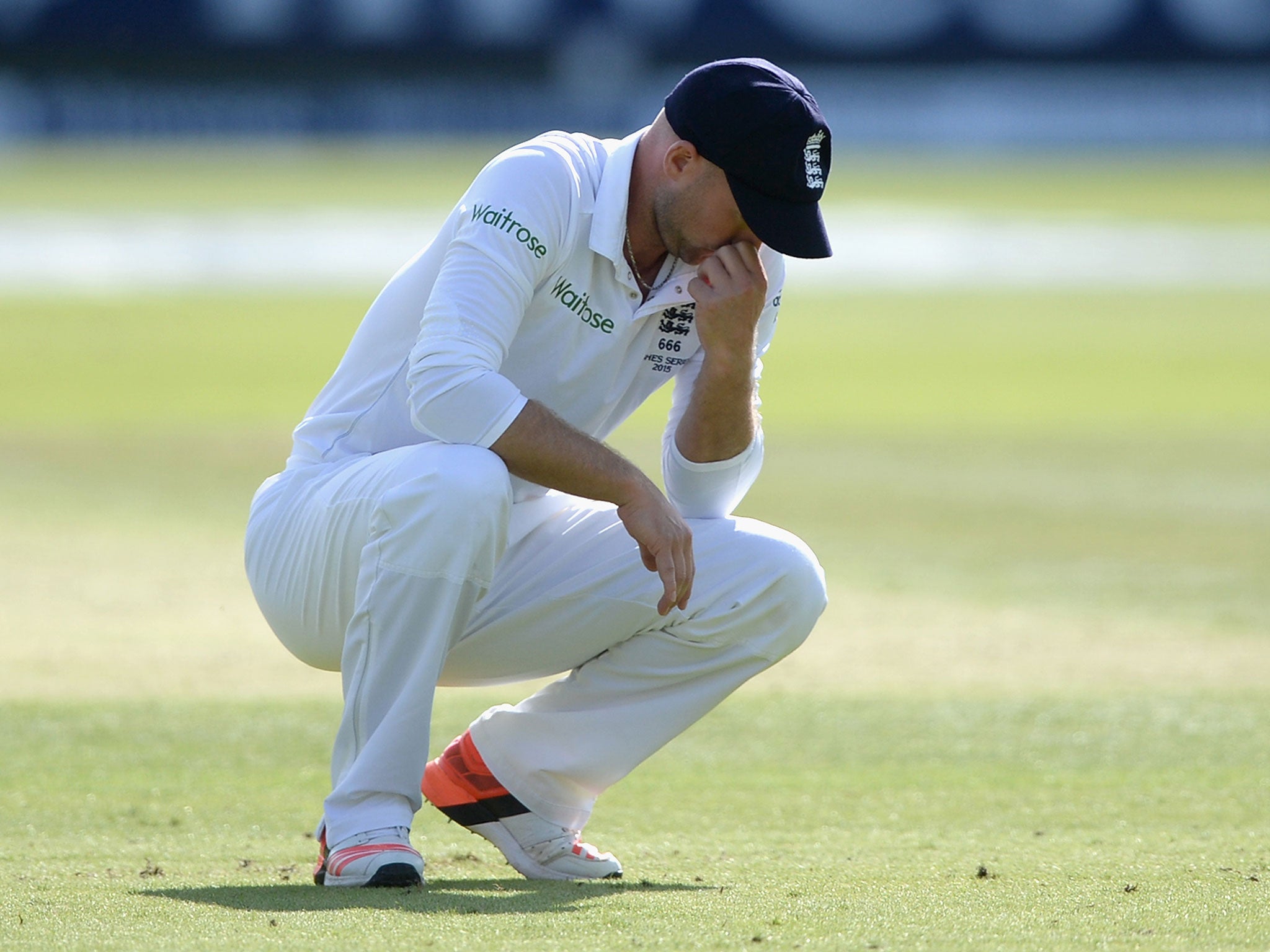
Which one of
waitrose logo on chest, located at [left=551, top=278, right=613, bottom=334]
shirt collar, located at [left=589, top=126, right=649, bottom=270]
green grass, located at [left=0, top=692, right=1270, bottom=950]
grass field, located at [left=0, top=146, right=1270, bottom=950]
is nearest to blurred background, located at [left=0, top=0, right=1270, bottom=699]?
grass field, located at [left=0, top=146, right=1270, bottom=950]

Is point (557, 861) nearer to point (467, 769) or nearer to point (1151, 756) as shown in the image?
point (467, 769)

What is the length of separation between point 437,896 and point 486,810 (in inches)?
12.6

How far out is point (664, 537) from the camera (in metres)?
2.61

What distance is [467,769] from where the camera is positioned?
2.87 m

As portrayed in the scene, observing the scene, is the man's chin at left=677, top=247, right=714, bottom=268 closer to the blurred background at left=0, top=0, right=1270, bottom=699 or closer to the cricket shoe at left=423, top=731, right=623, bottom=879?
the cricket shoe at left=423, top=731, right=623, bottom=879

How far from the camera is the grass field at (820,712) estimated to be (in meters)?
2.41

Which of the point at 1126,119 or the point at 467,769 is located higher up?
the point at 1126,119

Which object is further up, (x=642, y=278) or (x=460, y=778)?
(x=642, y=278)

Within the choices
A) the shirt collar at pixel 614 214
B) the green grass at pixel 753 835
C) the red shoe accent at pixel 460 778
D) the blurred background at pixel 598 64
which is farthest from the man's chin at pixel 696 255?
the blurred background at pixel 598 64

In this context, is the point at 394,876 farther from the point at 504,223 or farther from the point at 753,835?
the point at 504,223

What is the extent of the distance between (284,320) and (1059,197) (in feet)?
50.4

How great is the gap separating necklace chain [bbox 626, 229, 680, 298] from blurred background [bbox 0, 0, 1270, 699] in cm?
196

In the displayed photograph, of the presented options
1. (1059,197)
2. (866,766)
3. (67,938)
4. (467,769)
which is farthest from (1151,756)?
(1059,197)

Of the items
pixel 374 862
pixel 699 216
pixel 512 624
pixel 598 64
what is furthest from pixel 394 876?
pixel 598 64
